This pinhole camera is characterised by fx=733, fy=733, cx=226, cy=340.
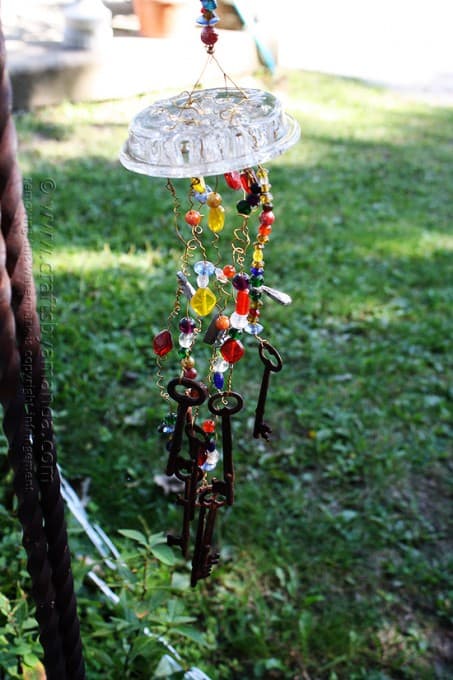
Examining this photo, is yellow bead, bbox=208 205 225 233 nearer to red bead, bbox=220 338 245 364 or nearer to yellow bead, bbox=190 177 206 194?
yellow bead, bbox=190 177 206 194

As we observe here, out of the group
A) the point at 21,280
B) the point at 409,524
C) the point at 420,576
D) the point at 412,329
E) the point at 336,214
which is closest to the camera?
the point at 21,280

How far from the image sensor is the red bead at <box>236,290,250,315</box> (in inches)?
50.8

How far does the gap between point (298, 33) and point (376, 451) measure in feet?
23.2

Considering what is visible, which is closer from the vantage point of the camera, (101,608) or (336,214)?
(101,608)

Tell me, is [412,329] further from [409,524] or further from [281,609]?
[281,609]

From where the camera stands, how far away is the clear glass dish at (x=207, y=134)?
117 cm

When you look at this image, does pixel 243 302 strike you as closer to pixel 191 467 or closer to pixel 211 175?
pixel 211 175

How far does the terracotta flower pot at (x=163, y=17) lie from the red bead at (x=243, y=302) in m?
5.12

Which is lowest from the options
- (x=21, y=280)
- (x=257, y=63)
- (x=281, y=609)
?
(x=281, y=609)

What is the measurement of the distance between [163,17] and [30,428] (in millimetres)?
5236

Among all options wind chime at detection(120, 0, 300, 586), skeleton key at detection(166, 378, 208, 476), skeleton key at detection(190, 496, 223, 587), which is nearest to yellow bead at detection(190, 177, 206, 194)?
wind chime at detection(120, 0, 300, 586)

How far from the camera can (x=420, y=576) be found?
7.99 feet

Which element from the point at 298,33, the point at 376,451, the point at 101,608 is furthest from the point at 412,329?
the point at 298,33

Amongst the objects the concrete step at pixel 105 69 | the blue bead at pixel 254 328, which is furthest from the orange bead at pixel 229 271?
the concrete step at pixel 105 69
